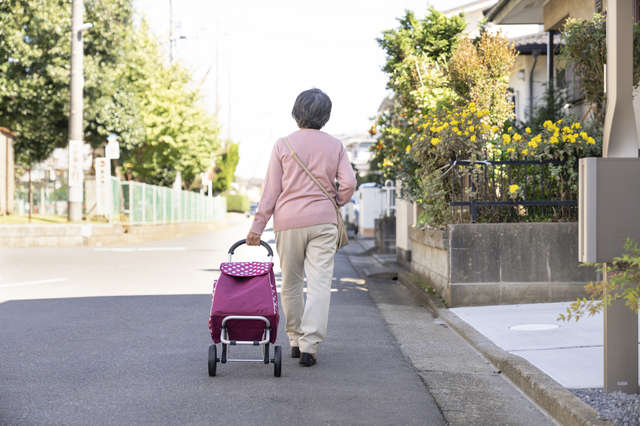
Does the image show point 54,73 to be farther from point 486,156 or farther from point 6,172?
point 486,156

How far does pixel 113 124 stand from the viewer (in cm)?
3048

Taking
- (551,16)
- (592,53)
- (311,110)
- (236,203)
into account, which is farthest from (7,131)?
(236,203)

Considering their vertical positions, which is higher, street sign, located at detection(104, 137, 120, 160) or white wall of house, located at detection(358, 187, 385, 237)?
street sign, located at detection(104, 137, 120, 160)

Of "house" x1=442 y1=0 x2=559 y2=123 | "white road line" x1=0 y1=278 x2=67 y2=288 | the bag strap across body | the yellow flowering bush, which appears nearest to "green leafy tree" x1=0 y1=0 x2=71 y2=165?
"house" x1=442 y1=0 x2=559 y2=123

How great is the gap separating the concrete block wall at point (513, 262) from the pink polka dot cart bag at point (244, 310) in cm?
358

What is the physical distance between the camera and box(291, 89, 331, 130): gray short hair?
5.77 m

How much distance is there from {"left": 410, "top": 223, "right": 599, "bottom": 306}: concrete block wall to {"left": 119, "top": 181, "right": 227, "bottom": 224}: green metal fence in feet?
63.0

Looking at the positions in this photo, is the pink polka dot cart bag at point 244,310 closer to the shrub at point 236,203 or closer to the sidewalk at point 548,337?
the sidewalk at point 548,337

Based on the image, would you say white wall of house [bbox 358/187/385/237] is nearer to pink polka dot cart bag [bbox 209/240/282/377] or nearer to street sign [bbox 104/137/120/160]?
street sign [bbox 104/137/120/160]

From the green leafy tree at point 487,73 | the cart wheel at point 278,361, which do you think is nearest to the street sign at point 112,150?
the green leafy tree at point 487,73

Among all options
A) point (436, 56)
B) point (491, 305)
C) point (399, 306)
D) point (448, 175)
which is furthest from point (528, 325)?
point (436, 56)

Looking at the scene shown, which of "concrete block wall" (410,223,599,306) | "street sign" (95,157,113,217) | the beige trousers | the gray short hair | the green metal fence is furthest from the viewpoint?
the green metal fence

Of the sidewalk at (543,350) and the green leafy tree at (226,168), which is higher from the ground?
the green leafy tree at (226,168)

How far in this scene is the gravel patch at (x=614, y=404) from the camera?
3.71m
